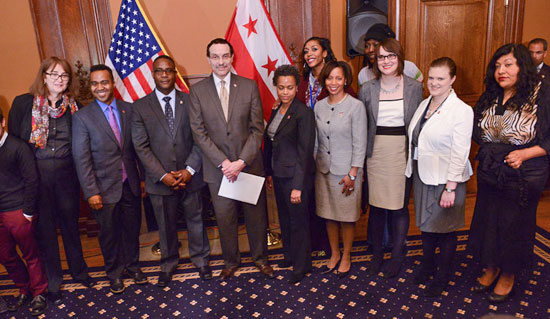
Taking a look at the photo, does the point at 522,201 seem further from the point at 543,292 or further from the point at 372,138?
the point at 372,138

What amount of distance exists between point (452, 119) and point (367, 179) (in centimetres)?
77

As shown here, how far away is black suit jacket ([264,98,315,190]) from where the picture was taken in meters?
2.61

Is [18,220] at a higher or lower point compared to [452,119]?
lower

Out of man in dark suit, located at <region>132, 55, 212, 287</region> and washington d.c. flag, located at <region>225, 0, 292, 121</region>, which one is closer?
man in dark suit, located at <region>132, 55, 212, 287</region>

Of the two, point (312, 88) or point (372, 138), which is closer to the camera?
point (372, 138)

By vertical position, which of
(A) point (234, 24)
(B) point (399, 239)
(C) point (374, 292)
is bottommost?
(C) point (374, 292)

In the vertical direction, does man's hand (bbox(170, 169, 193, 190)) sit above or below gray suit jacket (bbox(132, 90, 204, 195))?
below

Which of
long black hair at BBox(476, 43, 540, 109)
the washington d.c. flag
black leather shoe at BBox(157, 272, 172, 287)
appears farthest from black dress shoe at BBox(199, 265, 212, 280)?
long black hair at BBox(476, 43, 540, 109)

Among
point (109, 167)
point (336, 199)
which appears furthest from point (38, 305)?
point (336, 199)

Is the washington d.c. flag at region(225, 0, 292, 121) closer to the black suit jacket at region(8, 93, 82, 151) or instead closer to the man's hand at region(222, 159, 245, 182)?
the man's hand at region(222, 159, 245, 182)

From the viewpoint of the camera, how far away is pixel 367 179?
2857 millimetres

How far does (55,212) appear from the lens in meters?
2.81

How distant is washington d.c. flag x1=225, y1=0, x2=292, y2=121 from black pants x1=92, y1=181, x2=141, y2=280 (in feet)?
4.66

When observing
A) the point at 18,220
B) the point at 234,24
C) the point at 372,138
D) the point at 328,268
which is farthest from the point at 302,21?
the point at 18,220
